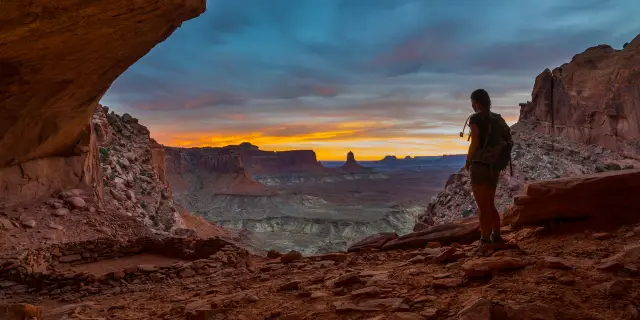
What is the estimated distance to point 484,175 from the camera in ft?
17.8

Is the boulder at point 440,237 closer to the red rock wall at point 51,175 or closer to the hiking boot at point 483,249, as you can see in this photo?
the hiking boot at point 483,249

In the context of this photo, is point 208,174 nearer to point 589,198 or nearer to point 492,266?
point 589,198

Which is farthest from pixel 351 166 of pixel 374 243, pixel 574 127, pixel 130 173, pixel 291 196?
pixel 374 243

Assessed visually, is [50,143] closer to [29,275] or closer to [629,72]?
[29,275]

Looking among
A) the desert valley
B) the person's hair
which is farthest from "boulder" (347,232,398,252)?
→ the person's hair

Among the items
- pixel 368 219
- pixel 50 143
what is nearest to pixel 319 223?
pixel 368 219

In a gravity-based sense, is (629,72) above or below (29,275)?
above

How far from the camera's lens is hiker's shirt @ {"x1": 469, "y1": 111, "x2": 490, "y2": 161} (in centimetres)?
539

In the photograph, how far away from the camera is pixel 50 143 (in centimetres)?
1346

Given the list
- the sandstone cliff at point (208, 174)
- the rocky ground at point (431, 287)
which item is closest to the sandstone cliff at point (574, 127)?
the rocky ground at point (431, 287)

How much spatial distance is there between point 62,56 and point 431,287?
761 cm

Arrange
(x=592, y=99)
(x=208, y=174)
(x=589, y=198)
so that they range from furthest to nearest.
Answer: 1. (x=208, y=174)
2. (x=592, y=99)
3. (x=589, y=198)

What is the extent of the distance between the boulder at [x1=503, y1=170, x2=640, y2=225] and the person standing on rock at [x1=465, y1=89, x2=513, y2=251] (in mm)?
1173

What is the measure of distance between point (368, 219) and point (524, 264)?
65205mm
